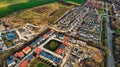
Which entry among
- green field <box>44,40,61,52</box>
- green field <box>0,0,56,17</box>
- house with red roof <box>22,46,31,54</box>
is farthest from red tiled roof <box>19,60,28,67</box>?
green field <box>0,0,56,17</box>

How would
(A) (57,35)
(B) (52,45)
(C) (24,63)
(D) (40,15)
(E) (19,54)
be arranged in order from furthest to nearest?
(D) (40,15)
(A) (57,35)
(B) (52,45)
(E) (19,54)
(C) (24,63)

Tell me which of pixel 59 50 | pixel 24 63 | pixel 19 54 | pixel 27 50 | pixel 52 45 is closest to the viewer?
pixel 24 63

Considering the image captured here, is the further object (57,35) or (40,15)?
(40,15)

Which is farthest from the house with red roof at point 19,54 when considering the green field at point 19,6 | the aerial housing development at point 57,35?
the green field at point 19,6

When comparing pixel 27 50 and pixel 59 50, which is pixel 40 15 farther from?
pixel 59 50

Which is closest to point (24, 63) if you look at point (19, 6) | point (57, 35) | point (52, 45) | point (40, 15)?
point (52, 45)

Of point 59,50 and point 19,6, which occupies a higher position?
point 19,6

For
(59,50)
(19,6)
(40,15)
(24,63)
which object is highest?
(19,6)
